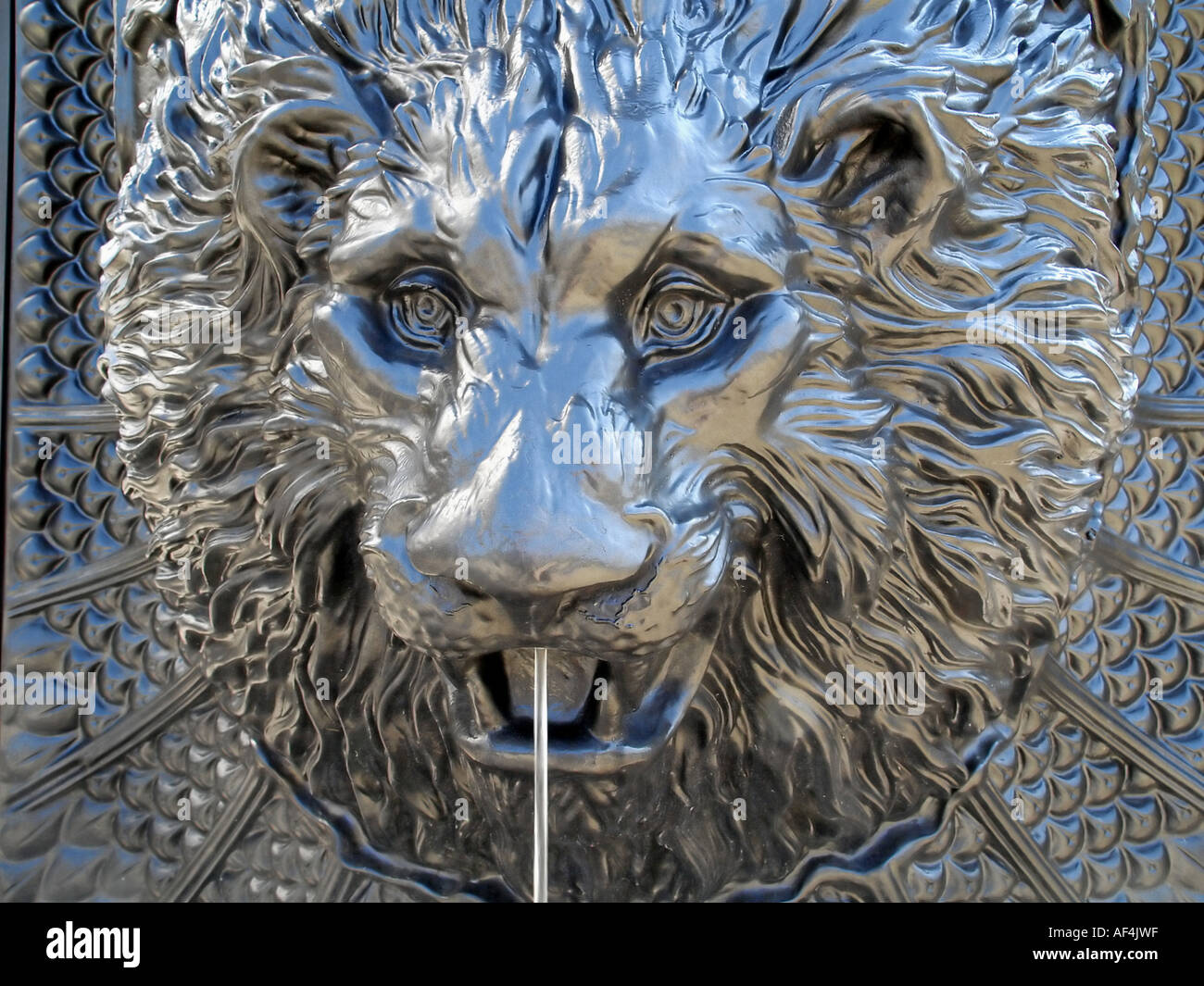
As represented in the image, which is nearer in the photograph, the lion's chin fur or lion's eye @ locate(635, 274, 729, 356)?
lion's eye @ locate(635, 274, 729, 356)

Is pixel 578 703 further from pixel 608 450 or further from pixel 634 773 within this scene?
pixel 608 450

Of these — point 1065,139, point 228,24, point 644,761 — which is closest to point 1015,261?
point 1065,139

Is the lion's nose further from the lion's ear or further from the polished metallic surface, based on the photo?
the lion's ear

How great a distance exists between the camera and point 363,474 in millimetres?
640

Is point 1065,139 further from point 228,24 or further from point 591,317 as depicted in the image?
point 228,24

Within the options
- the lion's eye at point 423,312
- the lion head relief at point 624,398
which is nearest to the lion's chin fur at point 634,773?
the lion head relief at point 624,398

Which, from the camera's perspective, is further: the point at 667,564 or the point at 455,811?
the point at 455,811

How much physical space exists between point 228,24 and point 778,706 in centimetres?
52

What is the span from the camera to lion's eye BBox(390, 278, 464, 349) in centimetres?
59

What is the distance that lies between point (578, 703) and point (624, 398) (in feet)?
0.61

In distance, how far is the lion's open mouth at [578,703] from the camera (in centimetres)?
64

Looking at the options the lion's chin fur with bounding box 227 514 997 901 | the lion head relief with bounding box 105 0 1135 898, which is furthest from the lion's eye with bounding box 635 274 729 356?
the lion's chin fur with bounding box 227 514 997 901

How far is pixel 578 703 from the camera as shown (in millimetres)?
652

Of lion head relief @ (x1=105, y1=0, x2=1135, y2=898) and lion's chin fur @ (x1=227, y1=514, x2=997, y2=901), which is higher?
lion head relief @ (x1=105, y1=0, x2=1135, y2=898)
